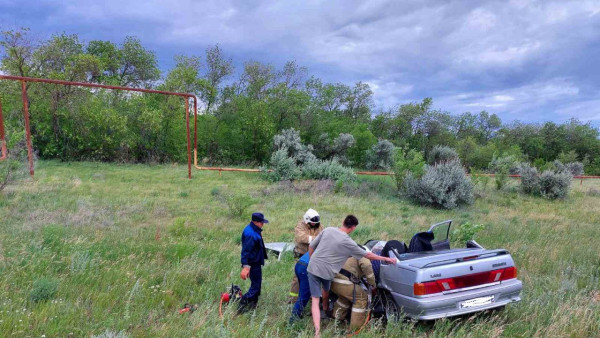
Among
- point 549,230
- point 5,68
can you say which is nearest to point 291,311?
point 549,230

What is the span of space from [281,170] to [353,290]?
48.7 feet

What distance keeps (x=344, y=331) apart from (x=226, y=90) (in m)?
35.6

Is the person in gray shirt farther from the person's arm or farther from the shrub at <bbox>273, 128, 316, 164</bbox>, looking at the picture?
the shrub at <bbox>273, 128, 316, 164</bbox>

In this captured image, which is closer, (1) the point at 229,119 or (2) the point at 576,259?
(2) the point at 576,259

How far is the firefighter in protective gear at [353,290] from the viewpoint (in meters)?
4.42

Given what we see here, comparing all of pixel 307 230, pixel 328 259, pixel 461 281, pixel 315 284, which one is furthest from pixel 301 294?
pixel 461 281

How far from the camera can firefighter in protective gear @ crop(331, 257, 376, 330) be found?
442 cm

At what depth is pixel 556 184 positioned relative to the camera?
64.2 ft

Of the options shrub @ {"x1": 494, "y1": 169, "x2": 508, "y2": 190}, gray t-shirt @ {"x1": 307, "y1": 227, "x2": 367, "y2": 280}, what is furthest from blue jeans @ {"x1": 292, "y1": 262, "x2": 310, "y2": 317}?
shrub @ {"x1": 494, "y1": 169, "x2": 508, "y2": 190}

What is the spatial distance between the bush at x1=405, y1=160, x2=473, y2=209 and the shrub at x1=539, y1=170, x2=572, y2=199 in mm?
6425

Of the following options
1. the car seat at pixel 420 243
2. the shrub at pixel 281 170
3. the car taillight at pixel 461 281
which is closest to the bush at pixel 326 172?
the shrub at pixel 281 170

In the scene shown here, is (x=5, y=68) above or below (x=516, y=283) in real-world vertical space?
above

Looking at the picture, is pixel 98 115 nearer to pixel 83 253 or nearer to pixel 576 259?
pixel 83 253

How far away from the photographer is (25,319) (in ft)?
12.4
